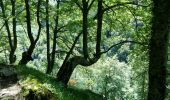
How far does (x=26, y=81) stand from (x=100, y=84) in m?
62.9

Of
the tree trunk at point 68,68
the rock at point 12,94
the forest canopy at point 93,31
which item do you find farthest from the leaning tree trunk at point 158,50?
the tree trunk at point 68,68

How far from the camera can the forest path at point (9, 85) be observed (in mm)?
13070

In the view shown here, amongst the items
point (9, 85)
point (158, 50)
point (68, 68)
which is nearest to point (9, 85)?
point (9, 85)

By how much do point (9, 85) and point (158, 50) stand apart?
896 centimetres

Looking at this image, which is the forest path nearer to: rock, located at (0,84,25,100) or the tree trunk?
rock, located at (0,84,25,100)

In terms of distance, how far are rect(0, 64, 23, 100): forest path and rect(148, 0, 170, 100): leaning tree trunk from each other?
6087 mm

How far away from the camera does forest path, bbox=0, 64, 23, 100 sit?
42.9 feet

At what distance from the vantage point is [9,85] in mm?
15680

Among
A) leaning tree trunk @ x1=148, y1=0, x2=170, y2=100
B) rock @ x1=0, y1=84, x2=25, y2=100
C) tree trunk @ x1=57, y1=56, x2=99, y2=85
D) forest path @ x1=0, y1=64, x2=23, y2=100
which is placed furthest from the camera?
tree trunk @ x1=57, y1=56, x2=99, y2=85

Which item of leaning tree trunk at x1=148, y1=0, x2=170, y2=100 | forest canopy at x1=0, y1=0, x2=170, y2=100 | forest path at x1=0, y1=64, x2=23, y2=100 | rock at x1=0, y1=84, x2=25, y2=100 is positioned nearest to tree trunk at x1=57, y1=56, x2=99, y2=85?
forest canopy at x1=0, y1=0, x2=170, y2=100

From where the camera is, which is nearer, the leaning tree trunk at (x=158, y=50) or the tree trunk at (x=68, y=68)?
the leaning tree trunk at (x=158, y=50)

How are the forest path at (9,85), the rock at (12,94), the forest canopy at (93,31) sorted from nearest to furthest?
the forest canopy at (93,31) < the rock at (12,94) < the forest path at (9,85)

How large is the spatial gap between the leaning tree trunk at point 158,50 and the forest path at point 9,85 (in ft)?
20.0

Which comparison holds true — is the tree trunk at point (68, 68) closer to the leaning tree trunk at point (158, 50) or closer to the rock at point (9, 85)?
the rock at point (9, 85)
